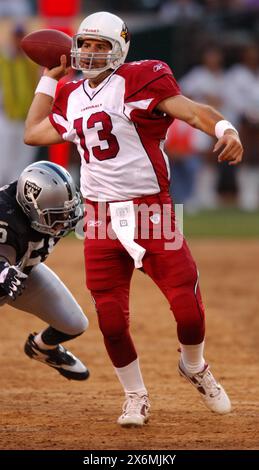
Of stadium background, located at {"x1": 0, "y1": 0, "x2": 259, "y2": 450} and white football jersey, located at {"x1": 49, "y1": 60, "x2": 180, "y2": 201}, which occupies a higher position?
white football jersey, located at {"x1": 49, "y1": 60, "x2": 180, "y2": 201}

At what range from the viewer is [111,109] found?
513 centimetres

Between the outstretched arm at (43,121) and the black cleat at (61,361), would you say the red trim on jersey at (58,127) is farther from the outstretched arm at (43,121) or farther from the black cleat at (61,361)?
the black cleat at (61,361)

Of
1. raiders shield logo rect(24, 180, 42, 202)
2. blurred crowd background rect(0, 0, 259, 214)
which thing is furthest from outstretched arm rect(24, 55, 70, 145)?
blurred crowd background rect(0, 0, 259, 214)

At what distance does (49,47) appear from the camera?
557 cm

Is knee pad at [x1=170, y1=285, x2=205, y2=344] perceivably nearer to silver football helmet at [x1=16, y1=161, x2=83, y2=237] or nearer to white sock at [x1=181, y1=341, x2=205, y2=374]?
white sock at [x1=181, y1=341, x2=205, y2=374]

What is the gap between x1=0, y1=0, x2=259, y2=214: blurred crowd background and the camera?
47.4ft

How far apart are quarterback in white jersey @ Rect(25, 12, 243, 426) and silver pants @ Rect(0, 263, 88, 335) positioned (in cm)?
69

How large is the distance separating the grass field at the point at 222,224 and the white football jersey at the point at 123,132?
742cm

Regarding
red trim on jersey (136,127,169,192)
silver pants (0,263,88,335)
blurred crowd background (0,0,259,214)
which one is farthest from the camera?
blurred crowd background (0,0,259,214)

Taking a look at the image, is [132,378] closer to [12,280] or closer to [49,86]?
[12,280]

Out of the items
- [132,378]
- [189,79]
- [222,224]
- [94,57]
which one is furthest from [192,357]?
[189,79]

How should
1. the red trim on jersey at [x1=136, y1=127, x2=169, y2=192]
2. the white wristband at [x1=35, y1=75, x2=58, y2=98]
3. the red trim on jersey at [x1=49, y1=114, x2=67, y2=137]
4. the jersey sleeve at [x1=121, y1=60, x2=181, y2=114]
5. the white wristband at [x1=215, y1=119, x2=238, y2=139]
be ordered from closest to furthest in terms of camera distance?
the white wristband at [x1=215, y1=119, x2=238, y2=139] < the jersey sleeve at [x1=121, y1=60, x2=181, y2=114] < the red trim on jersey at [x1=136, y1=127, x2=169, y2=192] < the red trim on jersey at [x1=49, y1=114, x2=67, y2=137] < the white wristband at [x1=35, y1=75, x2=58, y2=98]

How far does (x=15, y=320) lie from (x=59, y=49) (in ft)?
11.0

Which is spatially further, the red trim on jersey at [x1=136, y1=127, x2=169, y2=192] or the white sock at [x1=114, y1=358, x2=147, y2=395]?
the white sock at [x1=114, y1=358, x2=147, y2=395]
